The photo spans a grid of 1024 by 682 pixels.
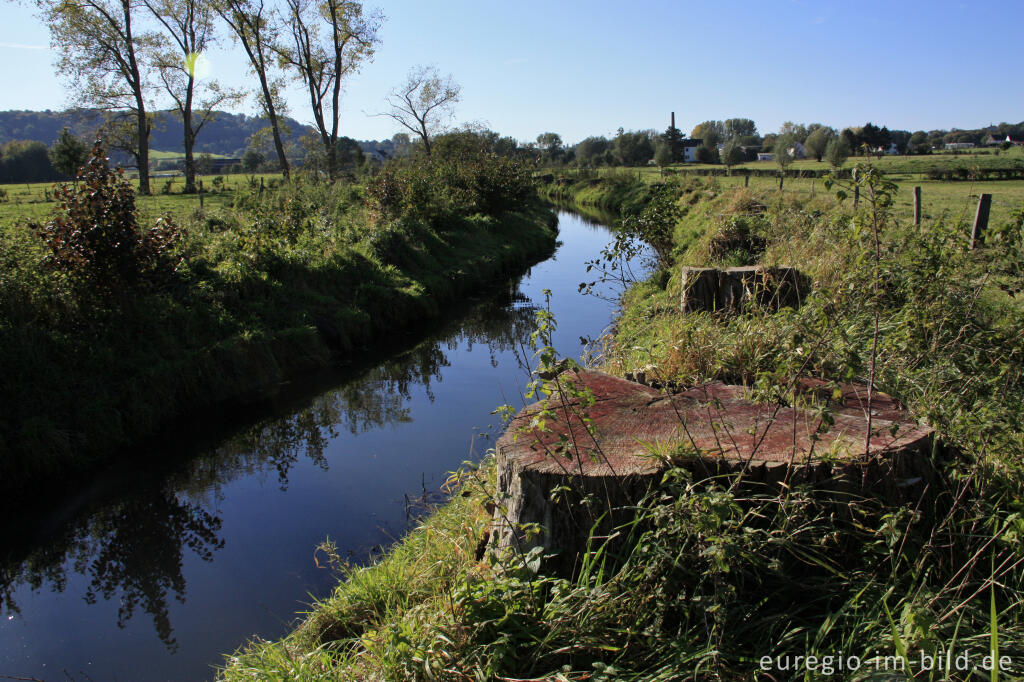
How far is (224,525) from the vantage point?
5.79m

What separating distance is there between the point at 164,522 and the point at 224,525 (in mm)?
588

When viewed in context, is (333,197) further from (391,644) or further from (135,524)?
(391,644)

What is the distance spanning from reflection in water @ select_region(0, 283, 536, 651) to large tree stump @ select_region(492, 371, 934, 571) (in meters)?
1.19

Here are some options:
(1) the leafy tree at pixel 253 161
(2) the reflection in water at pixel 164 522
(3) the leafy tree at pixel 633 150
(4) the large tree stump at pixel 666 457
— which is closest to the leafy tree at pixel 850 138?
(2) the reflection in water at pixel 164 522

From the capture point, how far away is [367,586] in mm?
3740

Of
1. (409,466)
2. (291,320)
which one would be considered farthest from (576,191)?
(409,466)

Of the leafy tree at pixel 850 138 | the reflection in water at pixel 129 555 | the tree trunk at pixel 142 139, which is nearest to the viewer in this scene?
the reflection in water at pixel 129 555

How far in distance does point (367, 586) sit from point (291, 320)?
7.42 m

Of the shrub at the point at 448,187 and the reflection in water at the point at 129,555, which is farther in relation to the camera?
the shrub at the point at 448,187

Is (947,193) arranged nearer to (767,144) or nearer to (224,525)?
(224,525)

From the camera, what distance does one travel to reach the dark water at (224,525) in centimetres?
430

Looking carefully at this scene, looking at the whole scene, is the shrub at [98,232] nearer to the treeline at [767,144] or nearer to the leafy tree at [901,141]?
the treeline at [767,144]

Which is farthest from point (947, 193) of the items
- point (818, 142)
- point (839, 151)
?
point (818, 142)

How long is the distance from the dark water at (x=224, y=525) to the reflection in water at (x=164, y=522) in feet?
0.05
